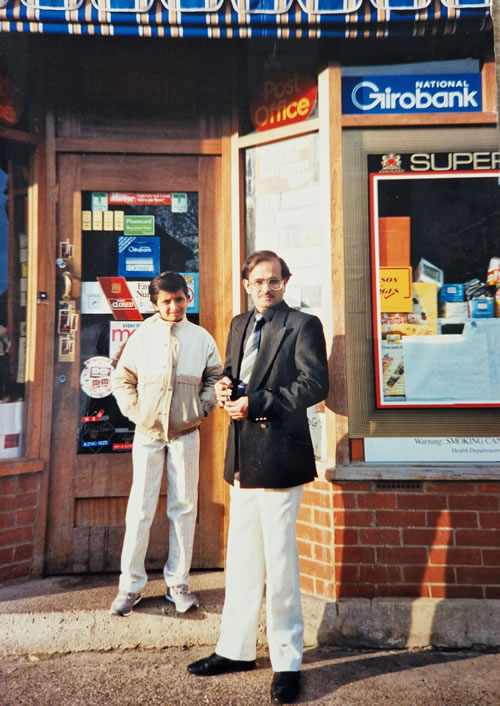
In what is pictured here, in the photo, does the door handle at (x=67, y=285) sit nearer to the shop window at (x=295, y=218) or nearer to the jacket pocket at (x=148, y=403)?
the jacket pocket at (x=148, y=403)

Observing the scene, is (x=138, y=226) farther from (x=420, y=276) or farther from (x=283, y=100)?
(x=420, y=276)

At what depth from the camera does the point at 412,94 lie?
12.9ft

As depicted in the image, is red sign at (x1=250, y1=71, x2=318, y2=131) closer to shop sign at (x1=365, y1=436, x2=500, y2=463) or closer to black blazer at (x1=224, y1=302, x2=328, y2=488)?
black blazer at (x1=224, y1=302, x2=328, y2=488)

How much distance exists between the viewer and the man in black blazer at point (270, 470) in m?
3.02

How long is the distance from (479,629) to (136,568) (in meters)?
2.10

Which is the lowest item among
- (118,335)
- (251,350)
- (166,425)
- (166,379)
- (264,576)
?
(264,576)

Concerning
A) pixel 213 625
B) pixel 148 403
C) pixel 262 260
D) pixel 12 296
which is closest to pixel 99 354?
pixel 12 296

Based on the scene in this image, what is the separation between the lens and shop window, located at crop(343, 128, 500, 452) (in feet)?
12.6

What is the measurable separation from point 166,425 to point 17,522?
4.56 ft

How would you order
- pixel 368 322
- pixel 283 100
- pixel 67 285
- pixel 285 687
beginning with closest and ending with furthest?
pixel 285 687, pixel 368 322, pixel 283 100, pixel 67 285

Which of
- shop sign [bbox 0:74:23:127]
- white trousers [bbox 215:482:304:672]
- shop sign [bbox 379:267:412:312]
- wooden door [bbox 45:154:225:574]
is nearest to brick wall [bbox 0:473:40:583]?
wooden door [bbox 45:154:225:574]

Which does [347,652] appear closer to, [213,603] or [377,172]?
[213,603]

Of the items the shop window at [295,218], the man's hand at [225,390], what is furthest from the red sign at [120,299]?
the man's hand at [225,390]

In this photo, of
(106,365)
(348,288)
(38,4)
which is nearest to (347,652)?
(348,288)
